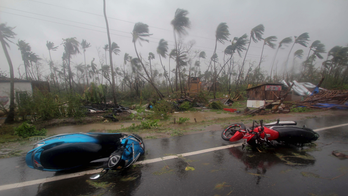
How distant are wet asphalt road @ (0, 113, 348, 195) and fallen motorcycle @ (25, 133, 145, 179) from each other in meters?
0.27

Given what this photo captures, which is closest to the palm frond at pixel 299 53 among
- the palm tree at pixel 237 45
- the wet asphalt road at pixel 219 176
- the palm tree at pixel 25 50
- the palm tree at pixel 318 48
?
the palm tree at pixel 318 48

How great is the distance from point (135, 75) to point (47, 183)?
26760mm

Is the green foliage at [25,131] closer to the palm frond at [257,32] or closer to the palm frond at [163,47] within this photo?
the palm frond at [163,47]

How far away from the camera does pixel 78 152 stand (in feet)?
9.30

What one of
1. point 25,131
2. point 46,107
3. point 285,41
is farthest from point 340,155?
point 285,41

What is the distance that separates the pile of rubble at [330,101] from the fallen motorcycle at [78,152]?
598 inches

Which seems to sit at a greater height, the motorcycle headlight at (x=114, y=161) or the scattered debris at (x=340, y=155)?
the motorcycle headlight at (x=114, y=161)

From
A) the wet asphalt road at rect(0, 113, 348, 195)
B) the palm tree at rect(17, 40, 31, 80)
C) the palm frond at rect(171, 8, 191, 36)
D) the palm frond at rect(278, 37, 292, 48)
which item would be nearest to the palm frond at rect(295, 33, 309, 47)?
the palm frond at rect(278, 37, 292, 48)

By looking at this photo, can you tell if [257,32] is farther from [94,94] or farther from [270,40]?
[94,94]

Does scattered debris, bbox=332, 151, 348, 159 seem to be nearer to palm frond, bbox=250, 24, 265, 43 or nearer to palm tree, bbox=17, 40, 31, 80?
palm frond, bbox=250, 24, 265, 43

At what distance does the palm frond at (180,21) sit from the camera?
19691 millimetres

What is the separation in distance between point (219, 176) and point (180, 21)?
20912mm

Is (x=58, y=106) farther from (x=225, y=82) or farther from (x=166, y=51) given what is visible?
(x=225, y=82)

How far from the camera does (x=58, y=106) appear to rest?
9.66m
